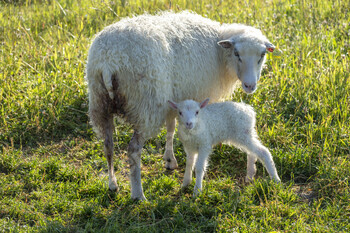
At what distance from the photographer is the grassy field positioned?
3.75 metres

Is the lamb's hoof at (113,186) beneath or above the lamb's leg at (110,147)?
beneath

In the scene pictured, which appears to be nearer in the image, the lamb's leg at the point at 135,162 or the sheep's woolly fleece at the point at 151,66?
the sheep's woolly fleece at the point at 151,66

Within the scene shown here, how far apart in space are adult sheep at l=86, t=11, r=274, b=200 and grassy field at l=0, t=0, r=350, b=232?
0.37 meters

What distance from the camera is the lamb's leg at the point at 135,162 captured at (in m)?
3.97

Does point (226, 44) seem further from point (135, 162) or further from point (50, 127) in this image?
point (50, 127)

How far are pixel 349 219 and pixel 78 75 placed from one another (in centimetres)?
348

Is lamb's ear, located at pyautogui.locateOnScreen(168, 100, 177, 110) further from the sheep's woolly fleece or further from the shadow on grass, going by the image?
Answer: the shadow on grass

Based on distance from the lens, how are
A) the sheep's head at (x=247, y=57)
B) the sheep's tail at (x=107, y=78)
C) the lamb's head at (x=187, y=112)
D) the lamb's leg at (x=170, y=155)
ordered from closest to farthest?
the sheep's tail at (x=107, y=78) → the lamb's head at (x=187, y=112) → the sheep's head at (x=247, y=57) → the lamb's leg at (x=170, y=155)

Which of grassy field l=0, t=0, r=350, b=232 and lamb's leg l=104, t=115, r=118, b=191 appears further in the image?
lamb's leg l=104, t=115, r=118, b=191

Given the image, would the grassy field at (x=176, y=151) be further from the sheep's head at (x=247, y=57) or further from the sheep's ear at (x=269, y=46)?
the sheep's ear at (x=269, y=46)

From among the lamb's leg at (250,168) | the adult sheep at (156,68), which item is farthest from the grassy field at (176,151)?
the adult sheep at (156,68)

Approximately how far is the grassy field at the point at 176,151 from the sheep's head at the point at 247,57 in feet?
2.21

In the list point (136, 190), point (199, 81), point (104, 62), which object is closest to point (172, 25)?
point (199, 81)

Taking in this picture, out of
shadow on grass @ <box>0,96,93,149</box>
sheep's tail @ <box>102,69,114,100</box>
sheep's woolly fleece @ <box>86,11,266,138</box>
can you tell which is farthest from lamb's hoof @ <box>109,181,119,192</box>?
shadow on grass @ <box>0,96,93,149</box>
